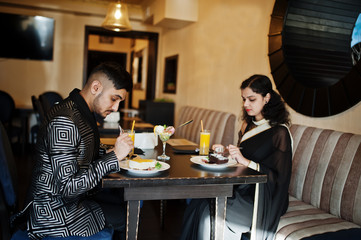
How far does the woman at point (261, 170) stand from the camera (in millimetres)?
1974

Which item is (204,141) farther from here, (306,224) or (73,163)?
(73,163)

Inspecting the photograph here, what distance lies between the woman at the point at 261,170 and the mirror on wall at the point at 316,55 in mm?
491

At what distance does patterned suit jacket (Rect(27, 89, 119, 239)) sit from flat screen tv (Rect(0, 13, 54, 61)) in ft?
18.6

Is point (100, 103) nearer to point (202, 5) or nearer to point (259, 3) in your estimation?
point (259, 3)

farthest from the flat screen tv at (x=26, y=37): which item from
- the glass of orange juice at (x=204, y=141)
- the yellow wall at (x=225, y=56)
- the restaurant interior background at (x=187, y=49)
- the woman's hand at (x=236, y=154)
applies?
the woman's hand at (x=236, y=154)

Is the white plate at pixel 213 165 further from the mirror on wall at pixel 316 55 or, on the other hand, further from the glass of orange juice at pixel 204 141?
the mirror on wall at pixel 316 55

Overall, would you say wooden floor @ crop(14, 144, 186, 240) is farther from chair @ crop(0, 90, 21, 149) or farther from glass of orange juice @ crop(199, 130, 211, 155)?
chair @ crop(0, 90, 21, 149)

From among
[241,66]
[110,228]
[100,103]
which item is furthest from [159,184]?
[241,66]

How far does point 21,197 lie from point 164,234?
1.71 metres

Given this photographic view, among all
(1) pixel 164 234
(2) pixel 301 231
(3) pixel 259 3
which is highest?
(3) pixel 259 3

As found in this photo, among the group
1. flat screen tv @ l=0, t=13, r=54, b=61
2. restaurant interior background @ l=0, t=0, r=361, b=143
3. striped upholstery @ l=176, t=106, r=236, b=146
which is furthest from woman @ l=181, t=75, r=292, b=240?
flat screen tv @ l=0, t=13, r=54, b=61

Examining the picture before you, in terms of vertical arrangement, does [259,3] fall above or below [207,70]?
above

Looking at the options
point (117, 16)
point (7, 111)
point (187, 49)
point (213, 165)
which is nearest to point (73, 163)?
point (213, 165)

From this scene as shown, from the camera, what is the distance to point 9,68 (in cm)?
657
